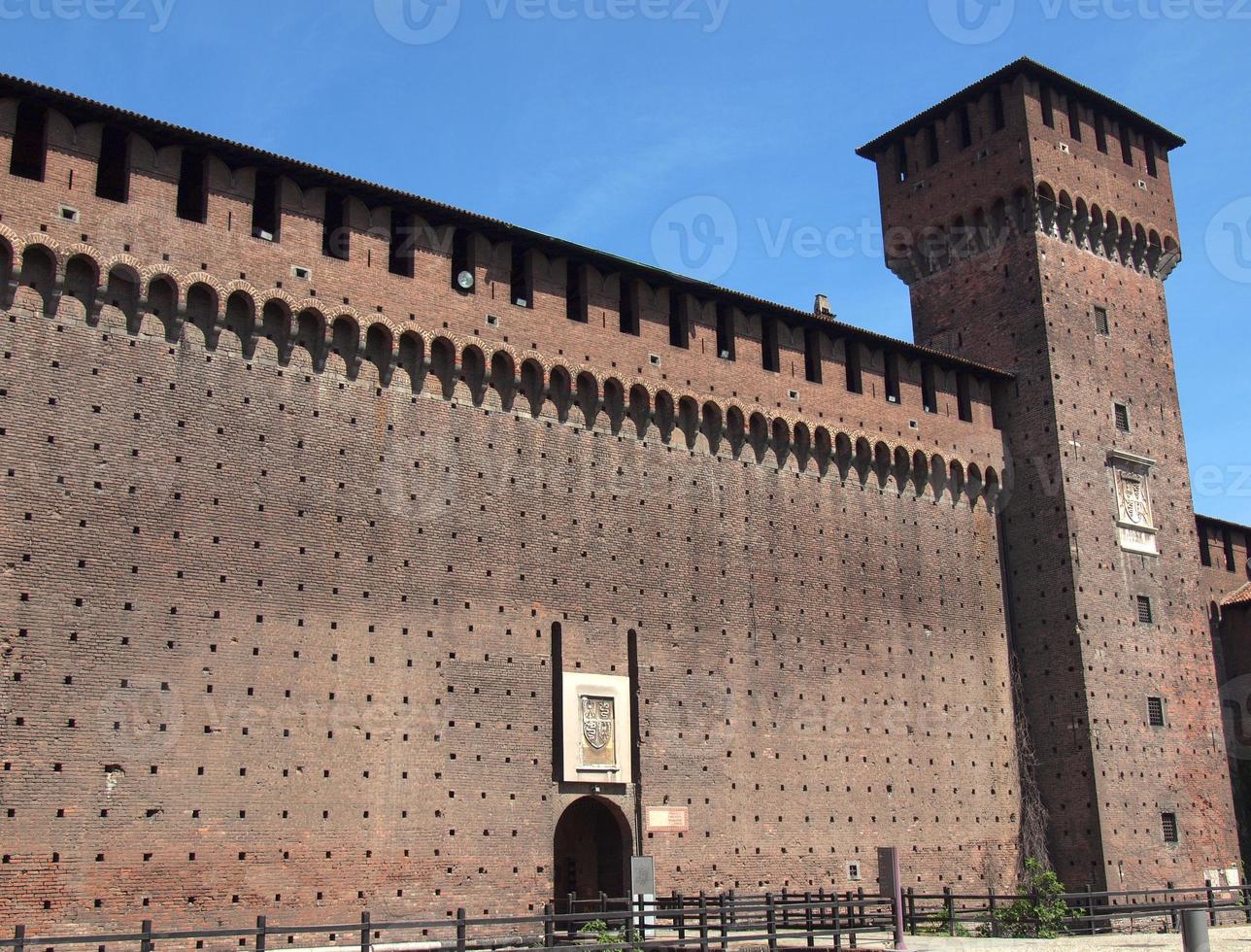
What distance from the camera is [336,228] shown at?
1928 centimetres

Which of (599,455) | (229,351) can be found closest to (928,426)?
(599,455)

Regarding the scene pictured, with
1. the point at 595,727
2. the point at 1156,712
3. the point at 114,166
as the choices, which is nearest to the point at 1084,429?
the point at 1156,712

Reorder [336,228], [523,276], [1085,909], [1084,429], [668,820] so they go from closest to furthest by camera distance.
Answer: [336,228], [668,820], [1085,909], [523,276], [1084,429]

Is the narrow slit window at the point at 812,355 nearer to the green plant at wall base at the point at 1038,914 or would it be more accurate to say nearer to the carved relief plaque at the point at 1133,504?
the carved relief plaque at the point at 1133,504

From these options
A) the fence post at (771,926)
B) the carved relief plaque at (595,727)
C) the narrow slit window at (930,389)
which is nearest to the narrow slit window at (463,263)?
the carved relief plaque at (595,727)

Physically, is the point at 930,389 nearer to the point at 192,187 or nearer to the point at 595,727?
the point at 595,727

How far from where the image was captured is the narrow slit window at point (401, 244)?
19.9m

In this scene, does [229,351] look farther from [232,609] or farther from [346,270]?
[232,609]

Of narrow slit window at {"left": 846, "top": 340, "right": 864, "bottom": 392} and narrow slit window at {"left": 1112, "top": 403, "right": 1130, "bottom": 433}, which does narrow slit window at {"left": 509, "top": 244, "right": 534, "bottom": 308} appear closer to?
narrow slit window at {"left": 846, "top": 340, "right": 864, "bottom": 392}

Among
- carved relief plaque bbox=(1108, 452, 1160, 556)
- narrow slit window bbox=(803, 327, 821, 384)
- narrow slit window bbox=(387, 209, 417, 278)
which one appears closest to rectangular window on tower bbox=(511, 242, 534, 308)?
narrow slit window bbox=(387, 209, 417, 278)

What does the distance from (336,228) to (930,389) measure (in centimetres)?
1253

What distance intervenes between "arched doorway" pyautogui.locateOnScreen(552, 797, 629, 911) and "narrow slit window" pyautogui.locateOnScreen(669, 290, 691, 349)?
7.71 m

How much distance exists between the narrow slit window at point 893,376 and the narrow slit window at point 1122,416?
16.6 ft

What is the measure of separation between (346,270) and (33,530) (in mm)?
5731
